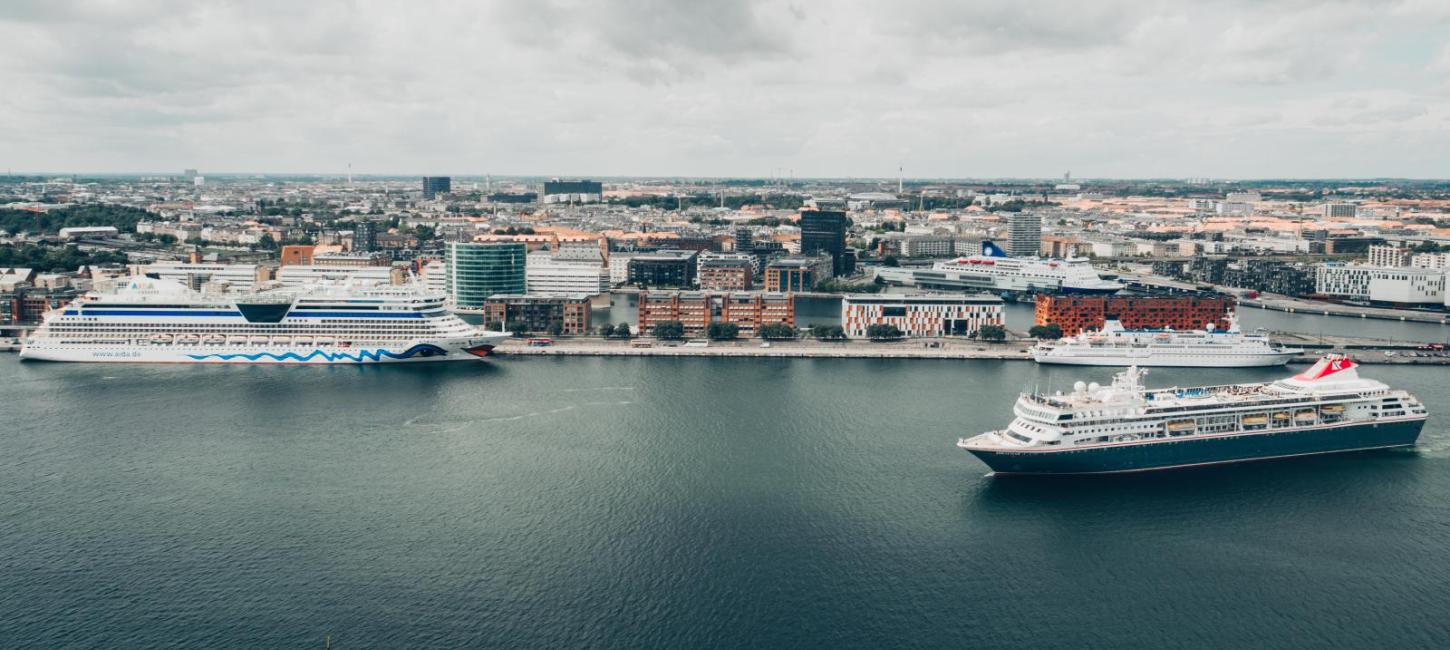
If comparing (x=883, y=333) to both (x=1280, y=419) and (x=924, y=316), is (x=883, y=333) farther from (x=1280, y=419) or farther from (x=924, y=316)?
(x=1280, y=419)

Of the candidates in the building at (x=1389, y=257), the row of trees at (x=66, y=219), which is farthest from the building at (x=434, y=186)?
the building at (x=1389, y=257)

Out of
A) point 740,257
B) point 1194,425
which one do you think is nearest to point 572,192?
point 740,257

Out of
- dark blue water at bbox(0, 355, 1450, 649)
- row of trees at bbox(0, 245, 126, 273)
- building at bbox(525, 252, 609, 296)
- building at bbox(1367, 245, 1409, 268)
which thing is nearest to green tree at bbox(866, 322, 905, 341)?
dark blue water at bbox(0, 355, 1450, 649)

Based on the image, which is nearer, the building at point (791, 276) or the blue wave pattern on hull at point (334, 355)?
the blue wave pattern on hull at point (334, 355)

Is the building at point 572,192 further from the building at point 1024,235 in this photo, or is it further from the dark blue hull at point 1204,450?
the dark blue hull at point 1204,450

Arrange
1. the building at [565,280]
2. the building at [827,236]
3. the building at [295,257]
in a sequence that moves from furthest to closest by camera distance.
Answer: the building at [827,236], the building at [295,257], the building at [565,280]

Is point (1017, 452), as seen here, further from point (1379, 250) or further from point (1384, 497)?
point (1379, 250)

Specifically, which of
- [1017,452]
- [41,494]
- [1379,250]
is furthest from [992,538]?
[1379,250]
